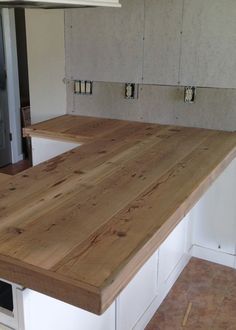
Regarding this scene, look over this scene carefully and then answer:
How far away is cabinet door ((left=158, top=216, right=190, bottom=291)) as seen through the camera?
2.15 meters

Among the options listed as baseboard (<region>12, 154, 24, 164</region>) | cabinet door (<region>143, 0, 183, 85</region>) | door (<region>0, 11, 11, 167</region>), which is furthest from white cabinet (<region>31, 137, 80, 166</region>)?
baseboard (<region>12, 154, 24, 164</region>)

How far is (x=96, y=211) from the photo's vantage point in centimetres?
125

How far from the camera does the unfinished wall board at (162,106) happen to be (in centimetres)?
239

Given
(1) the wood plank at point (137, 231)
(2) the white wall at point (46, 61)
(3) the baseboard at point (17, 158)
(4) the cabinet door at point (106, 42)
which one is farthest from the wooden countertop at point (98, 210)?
(3) the baseboard at point (17, 158)

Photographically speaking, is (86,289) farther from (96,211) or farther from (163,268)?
(163,268)

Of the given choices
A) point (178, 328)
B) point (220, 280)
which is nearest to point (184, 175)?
point (178, 328)

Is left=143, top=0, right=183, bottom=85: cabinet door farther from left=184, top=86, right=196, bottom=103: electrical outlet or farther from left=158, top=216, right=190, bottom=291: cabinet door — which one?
left=158, top=216, right=190, bottom=291: cabinet door

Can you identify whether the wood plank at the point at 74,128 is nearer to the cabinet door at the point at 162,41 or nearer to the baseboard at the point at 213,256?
the cabinet door at the point at 162,41

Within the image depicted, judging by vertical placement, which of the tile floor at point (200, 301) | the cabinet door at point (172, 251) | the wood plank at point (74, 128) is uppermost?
the wood plank at point (74, 128)

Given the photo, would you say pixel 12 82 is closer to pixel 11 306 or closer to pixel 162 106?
pixel 162 106

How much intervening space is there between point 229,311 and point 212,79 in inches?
52.4

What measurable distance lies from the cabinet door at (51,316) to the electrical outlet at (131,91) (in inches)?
60.1

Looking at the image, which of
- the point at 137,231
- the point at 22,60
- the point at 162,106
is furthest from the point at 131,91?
the point at 22,60

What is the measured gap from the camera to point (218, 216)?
256 cm
